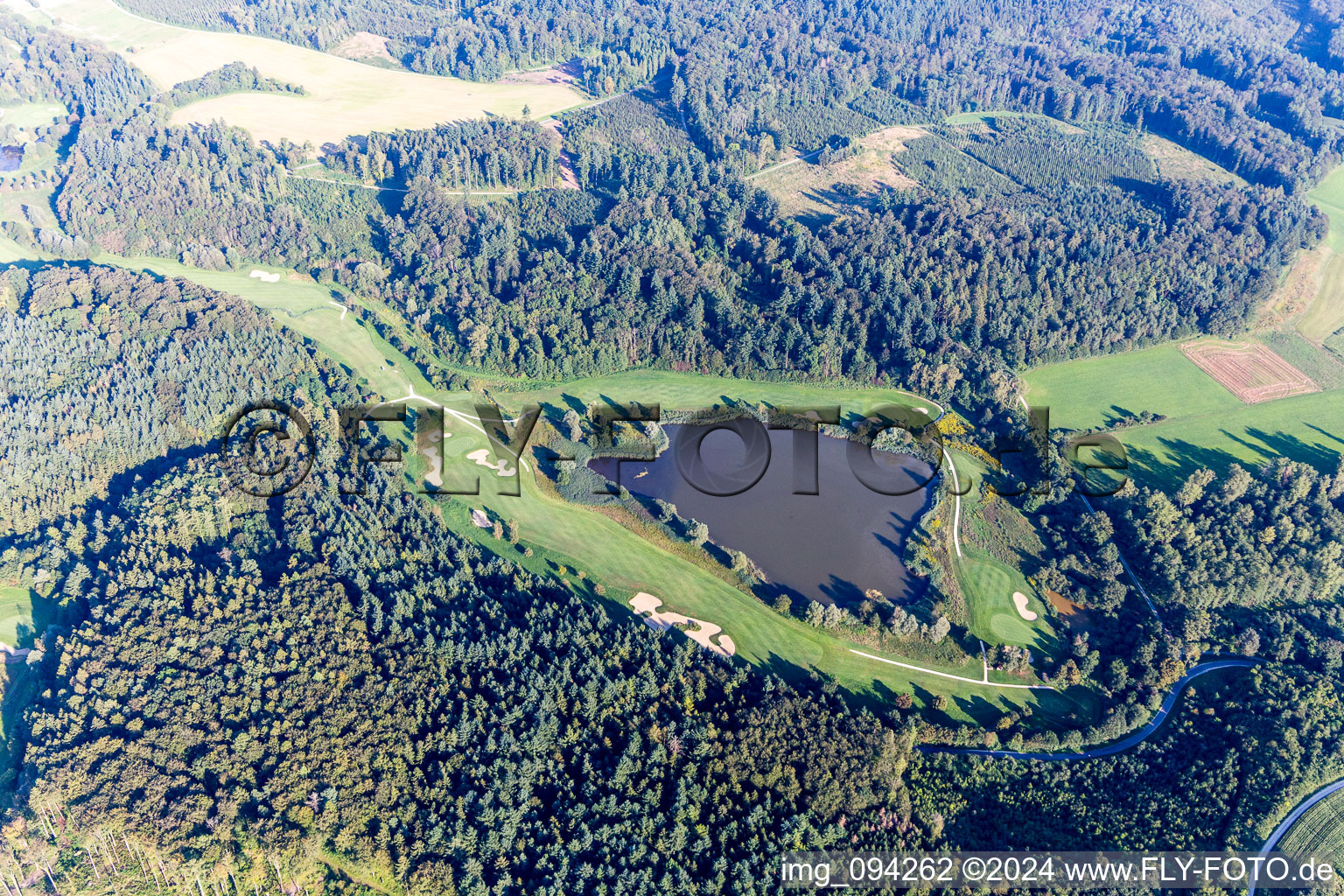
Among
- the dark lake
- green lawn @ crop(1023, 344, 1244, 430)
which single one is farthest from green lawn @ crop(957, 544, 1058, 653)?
green lawn @ crop(1023, 344, 1244, 430)

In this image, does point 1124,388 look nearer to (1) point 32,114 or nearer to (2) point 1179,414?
(2) point 1179,414

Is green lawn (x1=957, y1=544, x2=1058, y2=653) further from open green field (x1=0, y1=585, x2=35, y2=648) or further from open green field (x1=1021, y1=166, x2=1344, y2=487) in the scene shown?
open green field (x1=0, y1=585, x2=35, y2=648)

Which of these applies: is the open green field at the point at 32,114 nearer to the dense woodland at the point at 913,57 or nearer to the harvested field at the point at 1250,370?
the dense woodland at the point at 913,57

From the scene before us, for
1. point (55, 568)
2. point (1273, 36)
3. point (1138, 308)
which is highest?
point (1273, 36)

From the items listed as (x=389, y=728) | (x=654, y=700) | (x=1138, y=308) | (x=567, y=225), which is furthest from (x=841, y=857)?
(x=567, y=225)

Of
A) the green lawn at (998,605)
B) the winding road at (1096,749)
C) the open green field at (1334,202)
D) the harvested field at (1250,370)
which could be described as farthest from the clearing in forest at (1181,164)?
the winding road at (1096,749)

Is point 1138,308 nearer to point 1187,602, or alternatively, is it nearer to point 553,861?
point 1187,602

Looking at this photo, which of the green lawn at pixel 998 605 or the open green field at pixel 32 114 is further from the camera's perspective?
the open green field at pixel 32 114
